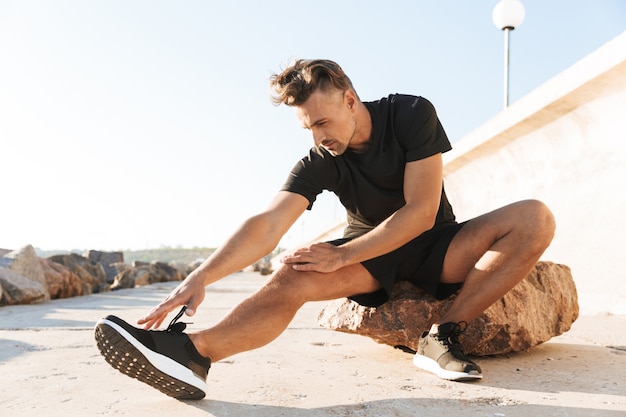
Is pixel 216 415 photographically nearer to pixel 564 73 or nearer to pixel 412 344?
pixel 412 344

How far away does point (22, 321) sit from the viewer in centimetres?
426

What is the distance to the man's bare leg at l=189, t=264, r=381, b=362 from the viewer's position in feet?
6.64

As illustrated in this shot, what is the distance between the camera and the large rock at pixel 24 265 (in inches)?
283

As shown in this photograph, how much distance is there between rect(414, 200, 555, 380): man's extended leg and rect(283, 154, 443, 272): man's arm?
26cm

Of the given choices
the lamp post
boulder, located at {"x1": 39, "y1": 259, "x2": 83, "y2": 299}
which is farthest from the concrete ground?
the lamp post

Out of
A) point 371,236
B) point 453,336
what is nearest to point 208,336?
point 371,236

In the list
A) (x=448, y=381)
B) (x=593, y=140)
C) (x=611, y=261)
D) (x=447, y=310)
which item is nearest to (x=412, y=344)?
(x=447, y=310)

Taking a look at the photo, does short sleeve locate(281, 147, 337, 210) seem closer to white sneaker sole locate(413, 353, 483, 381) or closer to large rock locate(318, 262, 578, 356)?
large rock locate(318, 262, 578, 356)

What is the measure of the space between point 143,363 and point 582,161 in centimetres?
474

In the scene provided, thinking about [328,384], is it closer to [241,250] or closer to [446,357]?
[446,357]

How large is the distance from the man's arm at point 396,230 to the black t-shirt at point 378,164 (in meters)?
0.11

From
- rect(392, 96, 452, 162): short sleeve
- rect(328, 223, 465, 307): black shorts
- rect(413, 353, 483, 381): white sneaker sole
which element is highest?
rect(392, 96, 452, 162): short sleeve

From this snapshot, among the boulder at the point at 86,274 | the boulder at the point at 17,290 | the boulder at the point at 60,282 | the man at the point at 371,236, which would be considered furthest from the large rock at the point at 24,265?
the man at the point at 371,236

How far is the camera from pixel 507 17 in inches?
333
